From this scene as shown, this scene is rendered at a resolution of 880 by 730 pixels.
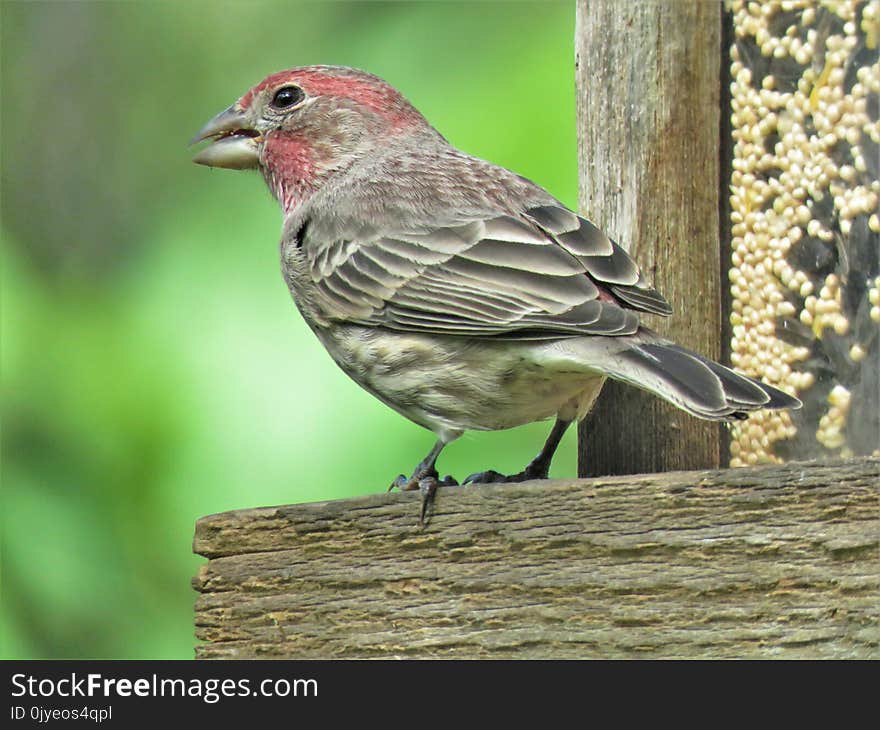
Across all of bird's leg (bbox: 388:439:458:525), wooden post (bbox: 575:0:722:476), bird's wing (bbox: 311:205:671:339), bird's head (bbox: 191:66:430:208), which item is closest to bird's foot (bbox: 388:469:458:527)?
bird's leg (bbox: 388:439:458:525)

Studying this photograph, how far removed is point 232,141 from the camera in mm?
5137

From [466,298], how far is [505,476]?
0.64 metres

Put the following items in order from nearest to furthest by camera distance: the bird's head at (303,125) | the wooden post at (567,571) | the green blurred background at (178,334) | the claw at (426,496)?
the wooden post at (567,571) < the claw at (426,496) < the green blurred background at (178,334) < the bird's head at (303,125)

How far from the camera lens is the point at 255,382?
496 cm

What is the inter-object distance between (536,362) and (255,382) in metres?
1.45

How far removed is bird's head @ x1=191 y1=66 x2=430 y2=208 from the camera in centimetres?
505

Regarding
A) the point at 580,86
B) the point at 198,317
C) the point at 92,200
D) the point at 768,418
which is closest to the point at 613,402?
the point at 768,418

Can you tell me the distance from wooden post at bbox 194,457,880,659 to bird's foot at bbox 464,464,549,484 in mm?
785

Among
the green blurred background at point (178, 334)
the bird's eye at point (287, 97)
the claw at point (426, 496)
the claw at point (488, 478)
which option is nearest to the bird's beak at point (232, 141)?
the bird's eye at point (287, 97)

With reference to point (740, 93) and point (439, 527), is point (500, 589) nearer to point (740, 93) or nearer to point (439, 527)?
point (439, 527)

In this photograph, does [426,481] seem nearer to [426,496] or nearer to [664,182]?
[426,496]

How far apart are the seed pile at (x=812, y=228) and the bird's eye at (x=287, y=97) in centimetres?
166

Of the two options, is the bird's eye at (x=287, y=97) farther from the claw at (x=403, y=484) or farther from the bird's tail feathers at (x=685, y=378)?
the bird's tail feathers at (x=685, y=378)

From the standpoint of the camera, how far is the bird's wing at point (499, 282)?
370 centimetres
